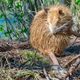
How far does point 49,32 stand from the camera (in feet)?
16.4

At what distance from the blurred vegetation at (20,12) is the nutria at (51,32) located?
2.46 m

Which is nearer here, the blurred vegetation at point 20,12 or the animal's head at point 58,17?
the animal's head at point 58,17

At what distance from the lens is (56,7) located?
16.6 ft

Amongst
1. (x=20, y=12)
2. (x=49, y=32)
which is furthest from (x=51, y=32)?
(x=20, y=12)

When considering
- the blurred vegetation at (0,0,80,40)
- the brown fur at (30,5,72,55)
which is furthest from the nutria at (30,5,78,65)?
the blurred vegetation at (0,0,80,40)

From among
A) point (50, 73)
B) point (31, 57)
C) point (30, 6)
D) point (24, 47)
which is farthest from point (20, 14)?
point (50, 73)

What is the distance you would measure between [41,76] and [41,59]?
63 centimetres

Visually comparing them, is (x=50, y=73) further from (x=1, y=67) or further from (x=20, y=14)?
(x=20, y=14)

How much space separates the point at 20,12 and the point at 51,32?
10.3ft

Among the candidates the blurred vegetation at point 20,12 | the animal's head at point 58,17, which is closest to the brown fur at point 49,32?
the animal's head at point 58,17

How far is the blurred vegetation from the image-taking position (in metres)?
7.80

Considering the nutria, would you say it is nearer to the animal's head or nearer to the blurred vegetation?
the animal's head

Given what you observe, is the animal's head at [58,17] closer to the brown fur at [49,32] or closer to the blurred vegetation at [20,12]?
the brown fur at [49,32]

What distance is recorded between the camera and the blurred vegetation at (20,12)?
25.6ft
